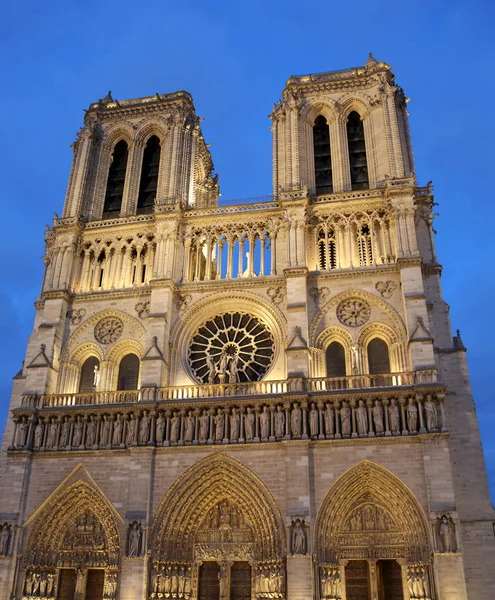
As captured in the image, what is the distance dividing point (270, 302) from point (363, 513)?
821 cm

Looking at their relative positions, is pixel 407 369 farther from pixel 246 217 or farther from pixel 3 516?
pixel 3 516

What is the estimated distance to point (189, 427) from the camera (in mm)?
21812

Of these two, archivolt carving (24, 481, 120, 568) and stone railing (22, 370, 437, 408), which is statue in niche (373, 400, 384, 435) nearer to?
stone railing (22, 370, 437, 408)

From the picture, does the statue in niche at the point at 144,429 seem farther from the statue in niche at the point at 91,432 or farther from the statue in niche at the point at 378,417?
the statue in niche at the point at 378,417

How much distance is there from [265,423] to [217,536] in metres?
4.02

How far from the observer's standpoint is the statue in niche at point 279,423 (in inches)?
825

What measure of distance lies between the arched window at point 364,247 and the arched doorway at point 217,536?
916 centimetres

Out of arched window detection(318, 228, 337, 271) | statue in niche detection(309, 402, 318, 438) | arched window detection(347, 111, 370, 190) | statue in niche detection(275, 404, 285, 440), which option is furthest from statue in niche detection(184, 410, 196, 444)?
arched window detection(347, 111, 370, 190)

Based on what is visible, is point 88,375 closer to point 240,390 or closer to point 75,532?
point 75,532

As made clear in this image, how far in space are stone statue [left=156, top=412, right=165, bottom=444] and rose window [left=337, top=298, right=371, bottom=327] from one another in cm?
735

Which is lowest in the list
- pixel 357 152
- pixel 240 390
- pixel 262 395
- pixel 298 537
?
pixel 298 537

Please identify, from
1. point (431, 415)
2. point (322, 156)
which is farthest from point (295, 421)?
point (322, 156)

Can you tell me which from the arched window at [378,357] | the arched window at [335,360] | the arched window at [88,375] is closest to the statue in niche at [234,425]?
the arched window at [335,360]

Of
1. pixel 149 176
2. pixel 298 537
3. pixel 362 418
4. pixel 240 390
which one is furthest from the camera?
pixel 149 176
